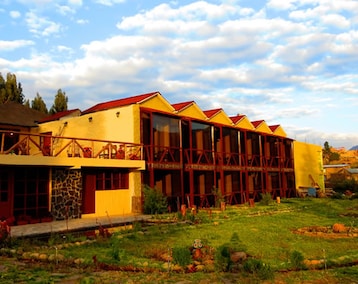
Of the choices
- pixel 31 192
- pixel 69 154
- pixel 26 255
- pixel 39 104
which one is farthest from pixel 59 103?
pixel 26 255

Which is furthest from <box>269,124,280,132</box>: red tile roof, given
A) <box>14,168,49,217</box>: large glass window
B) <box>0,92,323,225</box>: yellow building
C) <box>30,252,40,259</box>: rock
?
<box>30,252,40,259</box>: rock

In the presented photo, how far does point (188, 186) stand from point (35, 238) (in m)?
13.0

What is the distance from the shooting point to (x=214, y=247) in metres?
9.52

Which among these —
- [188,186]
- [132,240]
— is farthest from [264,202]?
[132,240]

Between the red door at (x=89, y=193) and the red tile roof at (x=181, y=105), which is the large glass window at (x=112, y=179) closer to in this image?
the red door at (x=89, y=193)

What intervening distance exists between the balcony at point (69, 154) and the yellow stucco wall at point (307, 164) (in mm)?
22667

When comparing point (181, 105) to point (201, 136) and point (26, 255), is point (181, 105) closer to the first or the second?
point (201, 136)

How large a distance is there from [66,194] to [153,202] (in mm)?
4337

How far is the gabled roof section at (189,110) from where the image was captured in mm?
23766

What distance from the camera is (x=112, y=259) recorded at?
26.2 ft

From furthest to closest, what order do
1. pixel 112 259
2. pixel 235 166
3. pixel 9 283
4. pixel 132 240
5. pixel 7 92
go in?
pixel 7 92
pixel 235 166
pixel 132 240
pixel 112 259
pixel 9 283

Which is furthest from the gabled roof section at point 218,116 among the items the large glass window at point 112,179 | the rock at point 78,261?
the rock at point 78,261

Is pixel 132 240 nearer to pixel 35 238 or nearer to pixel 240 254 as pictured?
pixel 35 238

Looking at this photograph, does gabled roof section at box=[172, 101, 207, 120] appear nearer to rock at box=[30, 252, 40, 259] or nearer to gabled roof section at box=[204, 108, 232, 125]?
gabled roof section at box=[204, 108, 232, 125]
